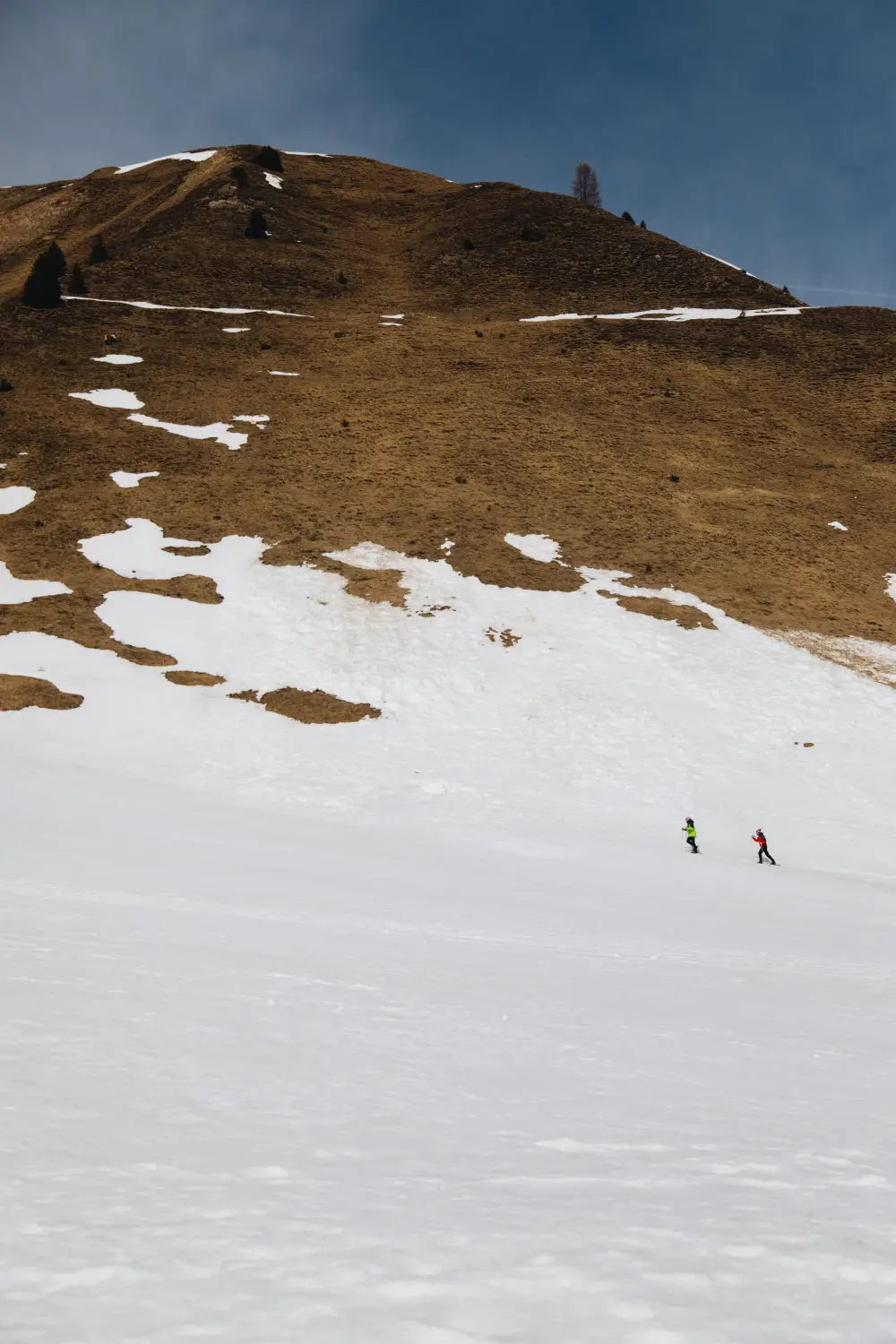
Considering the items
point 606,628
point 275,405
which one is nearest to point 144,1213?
point 606,628

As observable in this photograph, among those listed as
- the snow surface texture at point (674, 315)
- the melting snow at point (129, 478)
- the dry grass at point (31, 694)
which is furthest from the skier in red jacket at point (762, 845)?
the snow surface texture at point (674, 315)

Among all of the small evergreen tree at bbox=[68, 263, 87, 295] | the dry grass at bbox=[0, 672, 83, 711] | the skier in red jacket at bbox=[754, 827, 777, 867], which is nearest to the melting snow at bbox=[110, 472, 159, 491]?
the dry grass at bbox=[0, 672, 83, 711]

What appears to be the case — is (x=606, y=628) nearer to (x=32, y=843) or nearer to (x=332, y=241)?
(x=32, y=843)

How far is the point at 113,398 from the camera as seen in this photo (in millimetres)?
49594

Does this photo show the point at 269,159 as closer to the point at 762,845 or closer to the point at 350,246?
the point at 350,246

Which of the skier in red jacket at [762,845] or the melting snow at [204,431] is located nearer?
the skier in red jacket at [762,845]

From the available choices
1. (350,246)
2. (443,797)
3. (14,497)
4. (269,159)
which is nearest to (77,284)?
(350,246)

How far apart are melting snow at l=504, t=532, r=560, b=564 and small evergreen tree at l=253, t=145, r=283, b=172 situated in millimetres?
73538

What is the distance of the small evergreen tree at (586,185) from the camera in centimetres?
11412

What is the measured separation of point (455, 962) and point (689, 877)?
1024cm

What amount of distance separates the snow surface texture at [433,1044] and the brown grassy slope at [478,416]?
13.0 metres

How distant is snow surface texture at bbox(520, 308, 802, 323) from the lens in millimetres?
64562

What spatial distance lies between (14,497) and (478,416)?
25304mm

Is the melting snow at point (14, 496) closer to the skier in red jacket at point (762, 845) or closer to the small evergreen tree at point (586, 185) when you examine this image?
the skier in red jacket at point (762, 845)
